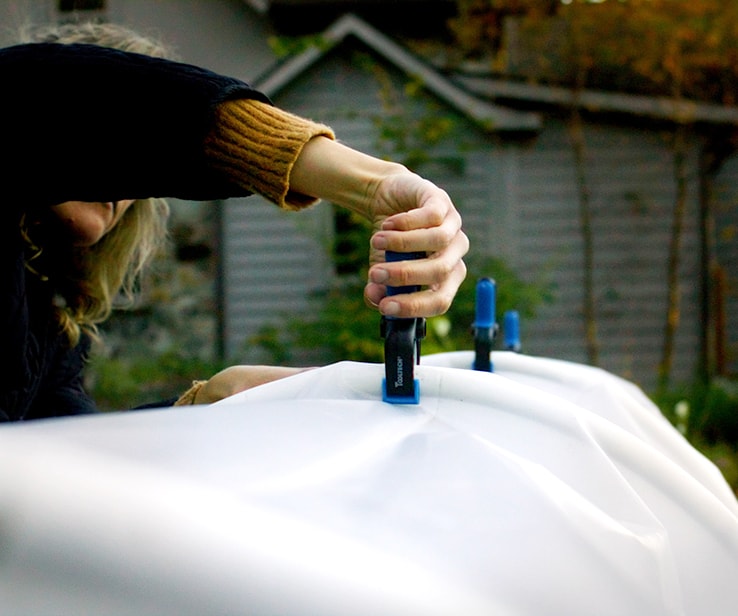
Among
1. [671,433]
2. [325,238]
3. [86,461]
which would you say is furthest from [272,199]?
[325,238]

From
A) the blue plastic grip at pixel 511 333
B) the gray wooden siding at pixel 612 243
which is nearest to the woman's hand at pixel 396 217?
the blue plastic grip at pixel 511 333

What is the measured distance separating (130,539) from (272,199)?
548mm

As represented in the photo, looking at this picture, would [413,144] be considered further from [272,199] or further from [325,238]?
[272,199]

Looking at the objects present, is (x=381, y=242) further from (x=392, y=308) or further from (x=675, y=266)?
(x=675, y=266)

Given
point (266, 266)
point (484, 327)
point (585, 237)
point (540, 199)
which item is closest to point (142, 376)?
point (266, 266)

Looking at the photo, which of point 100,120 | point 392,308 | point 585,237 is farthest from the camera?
point 585,237

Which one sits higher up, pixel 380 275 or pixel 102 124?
pixel 102 124

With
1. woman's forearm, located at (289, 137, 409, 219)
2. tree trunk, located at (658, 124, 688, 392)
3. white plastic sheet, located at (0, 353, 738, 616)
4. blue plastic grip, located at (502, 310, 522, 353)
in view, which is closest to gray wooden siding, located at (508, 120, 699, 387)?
tree trunk, located at (658, 124, 688, 392)

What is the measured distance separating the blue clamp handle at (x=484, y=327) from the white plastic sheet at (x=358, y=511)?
39cm

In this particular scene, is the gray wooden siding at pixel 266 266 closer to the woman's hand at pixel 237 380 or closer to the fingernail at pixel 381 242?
the woman's hand at pixel 237 380

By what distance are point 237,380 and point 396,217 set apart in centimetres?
55

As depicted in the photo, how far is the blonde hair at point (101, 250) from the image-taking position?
5.16 ft

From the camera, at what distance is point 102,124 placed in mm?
936

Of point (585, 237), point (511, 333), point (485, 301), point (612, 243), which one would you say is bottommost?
point (612, 243)
